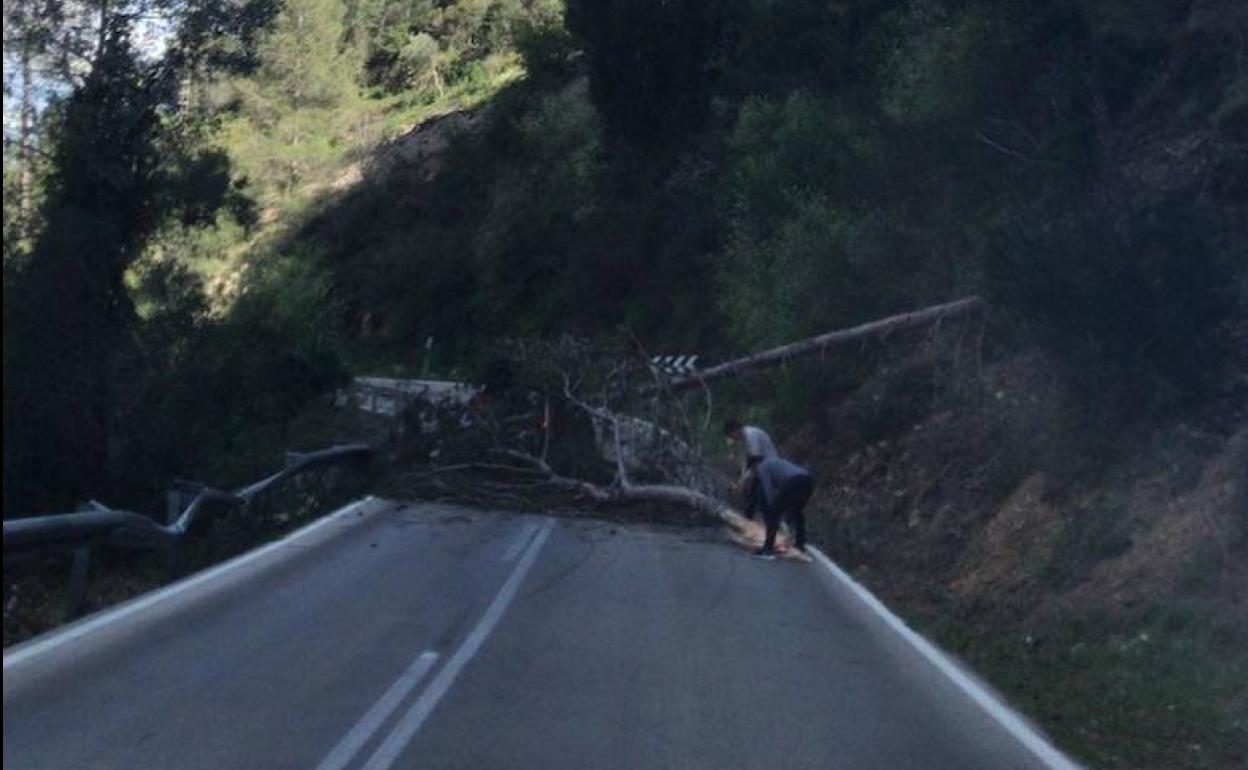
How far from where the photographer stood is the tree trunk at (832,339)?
83.1 ft

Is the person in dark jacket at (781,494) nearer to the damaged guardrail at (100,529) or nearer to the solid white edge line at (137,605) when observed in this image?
the solid white edge line at (137,605)

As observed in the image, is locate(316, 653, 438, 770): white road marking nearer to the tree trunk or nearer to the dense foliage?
the dense foliage

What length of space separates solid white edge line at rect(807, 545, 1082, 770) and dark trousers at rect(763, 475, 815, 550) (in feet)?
5.89

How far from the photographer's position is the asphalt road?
31.0 ft

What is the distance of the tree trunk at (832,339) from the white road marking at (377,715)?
12677 mm

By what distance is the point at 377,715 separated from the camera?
33.7 feet

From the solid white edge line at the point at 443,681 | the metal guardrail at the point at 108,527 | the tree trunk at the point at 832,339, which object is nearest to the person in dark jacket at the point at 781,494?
the solid white edge line at the point at 443,681

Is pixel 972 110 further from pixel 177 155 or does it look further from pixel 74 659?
pixel 74 659

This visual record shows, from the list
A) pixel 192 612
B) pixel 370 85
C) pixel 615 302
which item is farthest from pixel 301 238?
pixel 192 612

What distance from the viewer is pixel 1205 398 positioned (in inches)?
744

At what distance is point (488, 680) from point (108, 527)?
9.66ft

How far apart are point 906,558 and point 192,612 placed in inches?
379

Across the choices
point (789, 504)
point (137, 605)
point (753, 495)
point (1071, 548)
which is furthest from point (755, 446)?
point (137, 605)

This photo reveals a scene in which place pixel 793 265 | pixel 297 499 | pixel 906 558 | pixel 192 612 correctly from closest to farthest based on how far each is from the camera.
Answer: pixel 192 612 < pixel 906 558 < pixel 297 499 < pixel 793 265
